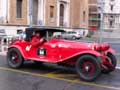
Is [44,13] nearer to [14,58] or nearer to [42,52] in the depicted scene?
[14,58]

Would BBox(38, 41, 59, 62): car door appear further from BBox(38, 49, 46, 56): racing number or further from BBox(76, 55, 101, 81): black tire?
BBox(76, 55, 101, 81): black tire

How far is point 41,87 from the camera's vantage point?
9.84m

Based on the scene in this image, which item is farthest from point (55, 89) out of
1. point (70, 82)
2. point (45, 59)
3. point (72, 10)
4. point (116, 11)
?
point (116, 11)

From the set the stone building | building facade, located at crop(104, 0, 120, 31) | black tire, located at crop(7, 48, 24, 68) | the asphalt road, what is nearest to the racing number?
the asphalt road

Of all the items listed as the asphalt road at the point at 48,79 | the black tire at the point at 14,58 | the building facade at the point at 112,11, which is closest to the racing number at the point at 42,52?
the asphalt road at the point at 48,79

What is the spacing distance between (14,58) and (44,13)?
37.0 metres

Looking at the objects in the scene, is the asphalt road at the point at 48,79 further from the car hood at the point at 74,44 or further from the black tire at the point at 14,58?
the car hood at the point at 74,44

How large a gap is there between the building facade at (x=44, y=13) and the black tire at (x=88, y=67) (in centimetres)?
1978

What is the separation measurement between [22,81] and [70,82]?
142cm

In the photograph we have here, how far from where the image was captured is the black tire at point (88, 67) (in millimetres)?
10875

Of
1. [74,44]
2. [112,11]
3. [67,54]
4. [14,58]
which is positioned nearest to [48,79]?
[67,54]

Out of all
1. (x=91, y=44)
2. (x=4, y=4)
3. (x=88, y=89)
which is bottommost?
(x=88, y=89)

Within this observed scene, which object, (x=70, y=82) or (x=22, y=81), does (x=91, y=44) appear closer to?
(x=70, y=82)

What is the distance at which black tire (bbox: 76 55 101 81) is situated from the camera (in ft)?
35.7
